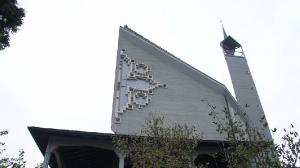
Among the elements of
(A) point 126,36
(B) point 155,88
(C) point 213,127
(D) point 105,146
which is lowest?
(D) point 105,146

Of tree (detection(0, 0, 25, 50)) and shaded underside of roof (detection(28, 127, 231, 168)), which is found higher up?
tree (detection(0, 0, 25, 50))

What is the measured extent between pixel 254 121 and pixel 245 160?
1358cm

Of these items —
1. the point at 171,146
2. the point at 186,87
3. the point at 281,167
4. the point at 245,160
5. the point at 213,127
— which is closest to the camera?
the point at 281,167

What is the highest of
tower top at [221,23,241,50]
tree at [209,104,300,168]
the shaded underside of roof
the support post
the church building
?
tower top at [221,23,241,50]

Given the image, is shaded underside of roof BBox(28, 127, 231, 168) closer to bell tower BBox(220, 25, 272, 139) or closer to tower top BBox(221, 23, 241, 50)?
bell tower BBox(220, 25, 272, 139)

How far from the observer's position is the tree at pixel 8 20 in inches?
451

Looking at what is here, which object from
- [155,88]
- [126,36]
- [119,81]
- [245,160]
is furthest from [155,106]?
[245,160]

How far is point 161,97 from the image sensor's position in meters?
21.9

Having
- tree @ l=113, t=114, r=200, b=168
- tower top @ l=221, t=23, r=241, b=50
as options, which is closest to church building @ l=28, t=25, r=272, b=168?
tower top @ l=221, t=23, r=241, b=50

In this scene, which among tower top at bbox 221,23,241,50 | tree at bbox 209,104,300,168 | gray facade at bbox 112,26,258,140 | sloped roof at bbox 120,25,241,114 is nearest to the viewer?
tree at bbox 209,104,300,168

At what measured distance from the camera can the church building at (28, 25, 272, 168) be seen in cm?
1967

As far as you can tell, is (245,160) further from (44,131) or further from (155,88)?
(155,88)

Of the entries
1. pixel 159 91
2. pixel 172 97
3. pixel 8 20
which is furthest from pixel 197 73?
pixel 8 20

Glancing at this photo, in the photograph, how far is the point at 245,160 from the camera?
30.3 feet
